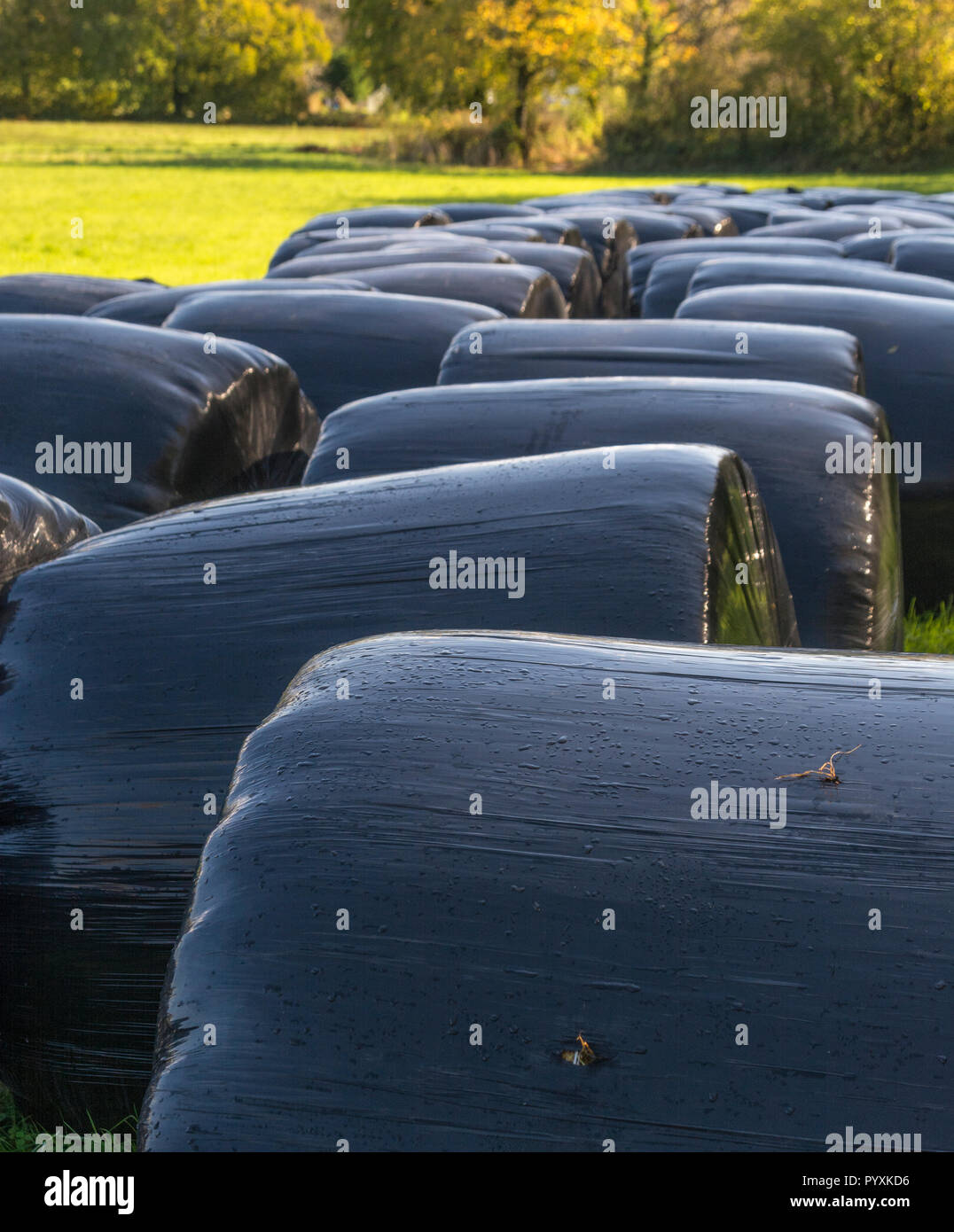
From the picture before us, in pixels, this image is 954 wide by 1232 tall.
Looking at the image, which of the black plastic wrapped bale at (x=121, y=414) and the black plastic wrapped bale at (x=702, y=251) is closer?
the black plastic wrapped bale at (x=121, y=414)

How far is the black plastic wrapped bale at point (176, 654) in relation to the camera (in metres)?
1.68

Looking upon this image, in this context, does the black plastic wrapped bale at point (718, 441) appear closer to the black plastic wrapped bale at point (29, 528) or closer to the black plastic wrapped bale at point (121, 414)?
the black plastic wrapped bale at point (29, 528)

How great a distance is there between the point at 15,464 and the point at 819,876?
248cm

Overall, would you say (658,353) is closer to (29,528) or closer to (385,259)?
(29,528)

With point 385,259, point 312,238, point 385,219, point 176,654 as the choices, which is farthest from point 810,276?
point 385,219

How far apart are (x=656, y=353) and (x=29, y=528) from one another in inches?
66.4

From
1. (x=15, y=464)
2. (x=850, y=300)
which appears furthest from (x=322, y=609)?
(x=850, y=300)

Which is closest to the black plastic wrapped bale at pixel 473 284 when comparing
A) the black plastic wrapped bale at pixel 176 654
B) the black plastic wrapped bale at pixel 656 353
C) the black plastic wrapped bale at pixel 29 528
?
the black plastic wrapped bale at pixel 656 353

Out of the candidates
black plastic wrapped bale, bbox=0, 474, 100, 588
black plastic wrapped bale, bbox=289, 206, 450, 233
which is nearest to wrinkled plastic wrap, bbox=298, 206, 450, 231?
black plastic wrapped bale, bbox=289, 206, 450, 233

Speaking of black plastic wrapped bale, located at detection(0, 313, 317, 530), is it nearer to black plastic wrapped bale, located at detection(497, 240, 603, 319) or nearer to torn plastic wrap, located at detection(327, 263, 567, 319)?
torn plastic wrap, located at detection(327, 263, 567, 319)

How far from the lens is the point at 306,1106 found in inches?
38.9

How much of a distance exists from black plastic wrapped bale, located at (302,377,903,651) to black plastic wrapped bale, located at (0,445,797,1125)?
0.63 metres

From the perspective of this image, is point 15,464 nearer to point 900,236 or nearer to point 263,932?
point 263,932
